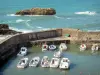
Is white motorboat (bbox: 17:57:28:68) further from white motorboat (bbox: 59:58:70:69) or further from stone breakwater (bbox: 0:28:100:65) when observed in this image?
white motorboat (bbox: 59:58:70:69)

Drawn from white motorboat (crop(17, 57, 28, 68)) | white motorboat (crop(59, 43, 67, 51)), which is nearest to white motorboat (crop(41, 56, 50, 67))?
white motorboat (crop(17, 57, 28, 68))

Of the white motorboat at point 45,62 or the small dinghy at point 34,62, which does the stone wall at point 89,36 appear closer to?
the white motorboat at point 45,62

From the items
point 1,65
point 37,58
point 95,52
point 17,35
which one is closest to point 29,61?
point 37,58

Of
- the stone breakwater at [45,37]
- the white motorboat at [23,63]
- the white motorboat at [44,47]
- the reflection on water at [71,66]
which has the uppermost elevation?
the stone breakwater at [45,37]

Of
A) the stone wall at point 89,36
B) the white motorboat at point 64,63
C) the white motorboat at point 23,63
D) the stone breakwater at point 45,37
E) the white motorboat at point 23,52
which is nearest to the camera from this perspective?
the white motorboat at point 64,63

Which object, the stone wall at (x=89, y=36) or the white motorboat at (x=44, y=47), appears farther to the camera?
the stone wall at (x=89, y=36)

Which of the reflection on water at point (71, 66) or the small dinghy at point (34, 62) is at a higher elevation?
the small dinghy at point (34, 62)

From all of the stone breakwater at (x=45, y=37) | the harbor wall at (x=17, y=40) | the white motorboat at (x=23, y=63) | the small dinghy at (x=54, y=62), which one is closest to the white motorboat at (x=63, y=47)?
the stone breakwater at (x=45, y=37)

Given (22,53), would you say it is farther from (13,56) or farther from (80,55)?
(80,55)
